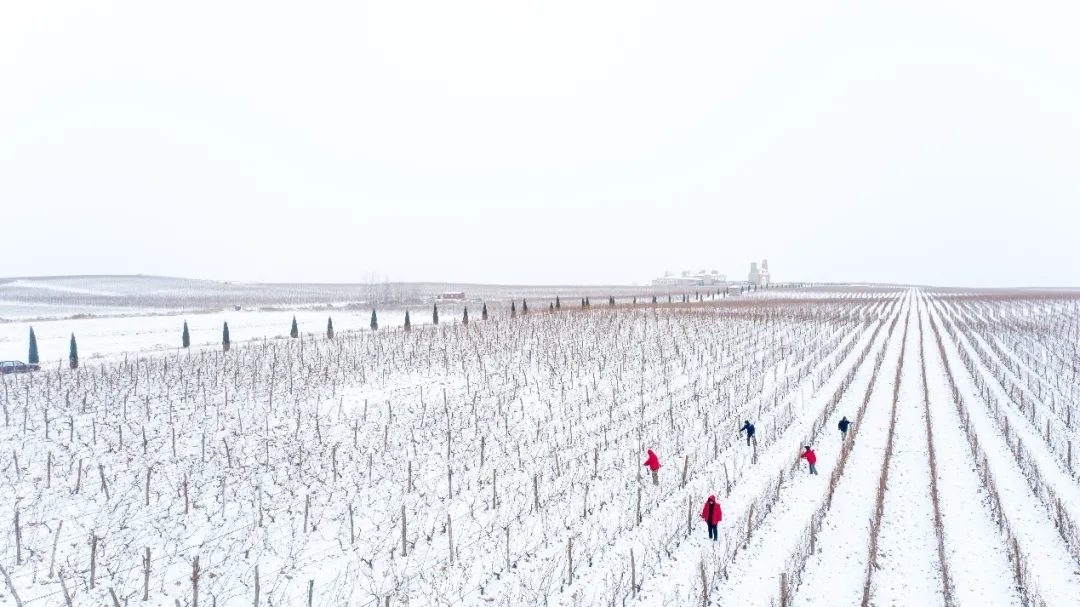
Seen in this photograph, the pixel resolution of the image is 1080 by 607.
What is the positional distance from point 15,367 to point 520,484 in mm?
21220

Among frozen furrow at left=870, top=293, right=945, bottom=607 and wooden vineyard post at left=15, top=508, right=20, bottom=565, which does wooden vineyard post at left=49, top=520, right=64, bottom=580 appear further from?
frozen furrow at left=870, top=293, right=945, bottom=607

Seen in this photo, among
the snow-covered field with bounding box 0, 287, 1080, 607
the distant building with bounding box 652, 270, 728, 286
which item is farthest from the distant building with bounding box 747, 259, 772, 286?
the snow-covered field with bounding box 0, 287, 1080, 607

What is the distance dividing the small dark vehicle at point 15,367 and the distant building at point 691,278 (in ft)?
528

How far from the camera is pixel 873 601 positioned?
29.5 feet

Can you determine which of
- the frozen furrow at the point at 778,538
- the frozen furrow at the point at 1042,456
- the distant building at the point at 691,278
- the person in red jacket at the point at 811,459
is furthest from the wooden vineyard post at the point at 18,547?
the distant building at the point at 691,278

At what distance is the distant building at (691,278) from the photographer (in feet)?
563

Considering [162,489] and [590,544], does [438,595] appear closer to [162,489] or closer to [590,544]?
[590,544]

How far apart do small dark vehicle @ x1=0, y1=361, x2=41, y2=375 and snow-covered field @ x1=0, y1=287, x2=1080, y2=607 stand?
1.49m

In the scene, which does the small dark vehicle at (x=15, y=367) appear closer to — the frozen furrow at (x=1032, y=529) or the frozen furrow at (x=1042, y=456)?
the frozen furrow at (x=1032, y=529)

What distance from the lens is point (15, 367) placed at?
2080 cm

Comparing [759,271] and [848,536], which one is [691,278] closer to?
[759,271]

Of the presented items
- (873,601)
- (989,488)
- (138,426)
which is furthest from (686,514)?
(138,426)

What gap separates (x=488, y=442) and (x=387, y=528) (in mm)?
5064

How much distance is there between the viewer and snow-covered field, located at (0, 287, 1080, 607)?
9484mm
